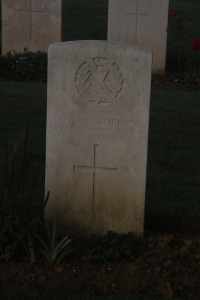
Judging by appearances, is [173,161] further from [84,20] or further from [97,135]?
[84,20]

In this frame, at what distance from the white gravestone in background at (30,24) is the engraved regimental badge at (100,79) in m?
7.06

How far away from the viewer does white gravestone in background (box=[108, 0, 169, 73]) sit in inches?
448

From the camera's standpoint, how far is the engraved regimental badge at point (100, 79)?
4867 millimetres

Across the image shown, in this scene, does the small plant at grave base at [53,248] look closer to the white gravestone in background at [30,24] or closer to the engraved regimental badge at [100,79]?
the engraved regimental badge at [100,79]

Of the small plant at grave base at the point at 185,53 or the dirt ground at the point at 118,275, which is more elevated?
the small plant at grave base at the point at 185,53

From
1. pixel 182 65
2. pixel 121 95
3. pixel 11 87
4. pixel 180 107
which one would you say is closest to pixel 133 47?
pixel 121 95

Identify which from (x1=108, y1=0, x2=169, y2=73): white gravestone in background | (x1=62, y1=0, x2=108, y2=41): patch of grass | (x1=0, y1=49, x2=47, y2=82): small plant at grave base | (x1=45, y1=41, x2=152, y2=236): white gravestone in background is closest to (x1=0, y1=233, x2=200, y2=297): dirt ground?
(x1=45, y1=41, x2=152, y2=236): white gravestone in background

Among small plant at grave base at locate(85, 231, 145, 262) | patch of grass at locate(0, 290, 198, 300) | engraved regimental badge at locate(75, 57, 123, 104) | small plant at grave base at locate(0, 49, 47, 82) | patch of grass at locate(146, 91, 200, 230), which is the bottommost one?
patch of grass at locate(0, 290, 198, 300)

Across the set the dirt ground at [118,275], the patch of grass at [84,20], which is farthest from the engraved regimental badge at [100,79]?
the patch of grass at [84,20]

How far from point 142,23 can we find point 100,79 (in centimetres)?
685

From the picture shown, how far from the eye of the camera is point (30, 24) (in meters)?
12.0

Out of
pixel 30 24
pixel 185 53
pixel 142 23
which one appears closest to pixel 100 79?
pixel 142 23

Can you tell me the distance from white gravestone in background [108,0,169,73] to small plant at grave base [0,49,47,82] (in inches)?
50.4

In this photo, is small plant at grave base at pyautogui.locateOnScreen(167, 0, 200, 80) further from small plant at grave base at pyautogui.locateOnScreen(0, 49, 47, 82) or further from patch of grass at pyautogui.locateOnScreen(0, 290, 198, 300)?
patch of grass at pyautogui.locateOnScreen(0, 290, 198, 300)
